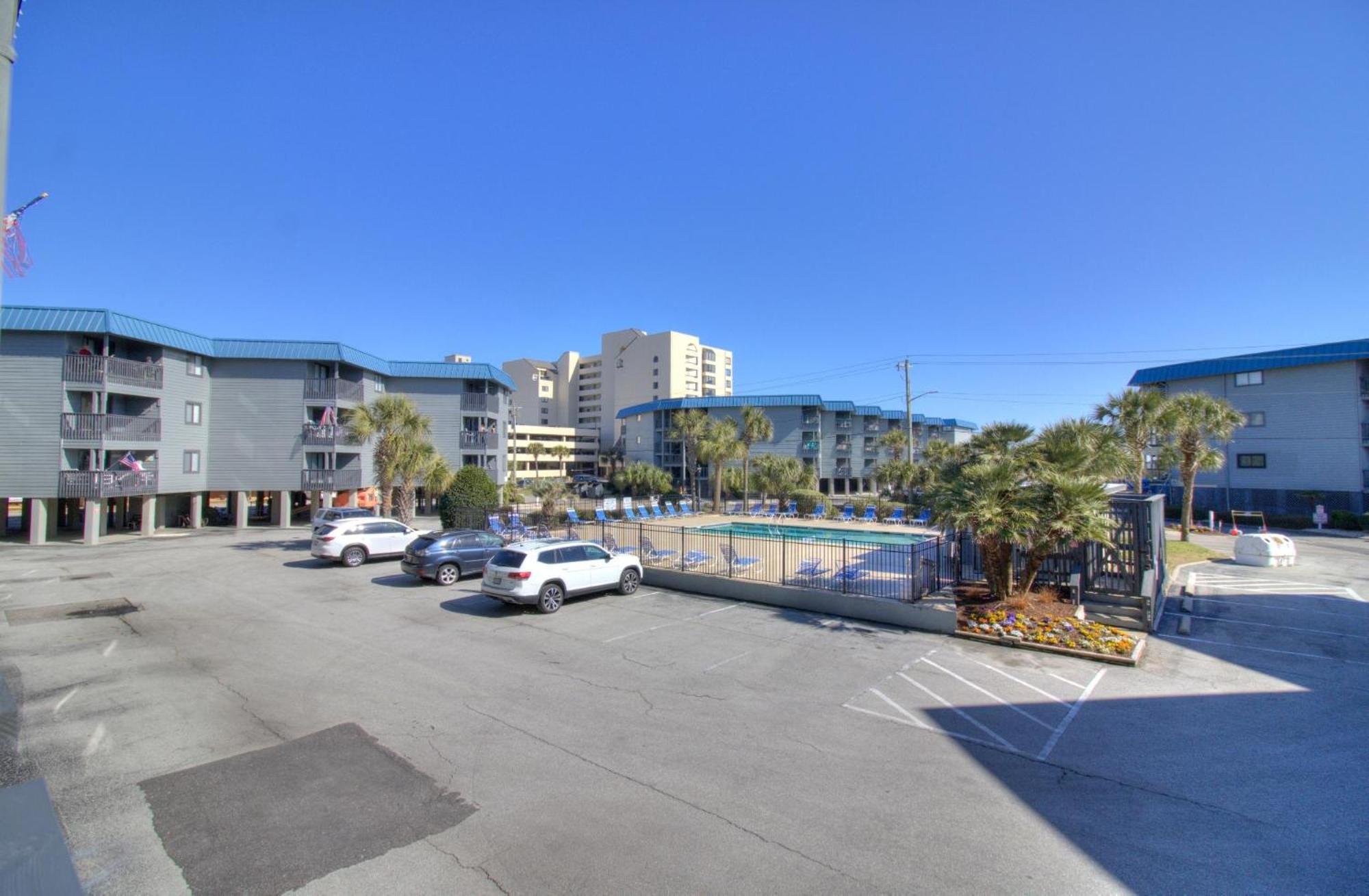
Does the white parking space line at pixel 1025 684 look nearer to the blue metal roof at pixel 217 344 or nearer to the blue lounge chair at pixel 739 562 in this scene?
the blue lounge chair at pixel 739 562

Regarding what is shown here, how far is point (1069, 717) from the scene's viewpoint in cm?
877

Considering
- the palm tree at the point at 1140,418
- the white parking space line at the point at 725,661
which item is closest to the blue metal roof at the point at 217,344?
the white parking space line at the point at 725,661

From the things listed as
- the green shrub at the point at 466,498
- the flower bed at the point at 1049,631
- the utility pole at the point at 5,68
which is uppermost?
the utility pole at the point at 5,68

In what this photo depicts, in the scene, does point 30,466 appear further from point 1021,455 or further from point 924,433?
point 924,433

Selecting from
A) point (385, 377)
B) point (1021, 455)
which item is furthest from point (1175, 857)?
point (385, 377)

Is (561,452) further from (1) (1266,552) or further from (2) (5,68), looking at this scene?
(2) (5,68)

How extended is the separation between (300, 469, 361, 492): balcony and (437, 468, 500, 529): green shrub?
13788 mm

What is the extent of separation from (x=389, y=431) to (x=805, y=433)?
146 feet

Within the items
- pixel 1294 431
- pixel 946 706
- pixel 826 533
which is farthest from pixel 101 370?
pixel 1294 431

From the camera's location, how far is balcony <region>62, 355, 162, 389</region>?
29.7 metres

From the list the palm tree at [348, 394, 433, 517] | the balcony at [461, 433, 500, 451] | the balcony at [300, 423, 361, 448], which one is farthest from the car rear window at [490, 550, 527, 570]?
the balcony at [461, 433, 500, 451]

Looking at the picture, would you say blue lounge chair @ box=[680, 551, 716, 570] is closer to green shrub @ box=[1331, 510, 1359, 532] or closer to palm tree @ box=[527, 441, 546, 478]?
green shrub @ box=[1331, 510, 1359, 532]

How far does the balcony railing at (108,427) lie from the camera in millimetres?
29719

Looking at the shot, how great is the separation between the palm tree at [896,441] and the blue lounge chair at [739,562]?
47.3 meters
